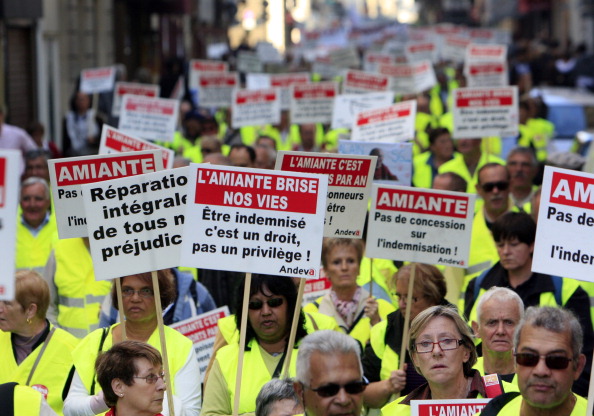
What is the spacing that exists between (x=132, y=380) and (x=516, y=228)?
117 inches

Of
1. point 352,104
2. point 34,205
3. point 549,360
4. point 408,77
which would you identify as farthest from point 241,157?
point 408,77

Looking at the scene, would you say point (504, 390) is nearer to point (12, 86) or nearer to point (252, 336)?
point (252, 336)

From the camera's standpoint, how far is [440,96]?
2316 cm

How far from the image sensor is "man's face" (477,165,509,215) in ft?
31.2

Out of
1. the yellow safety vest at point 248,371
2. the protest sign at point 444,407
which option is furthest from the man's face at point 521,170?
the protest sign at point 444,407

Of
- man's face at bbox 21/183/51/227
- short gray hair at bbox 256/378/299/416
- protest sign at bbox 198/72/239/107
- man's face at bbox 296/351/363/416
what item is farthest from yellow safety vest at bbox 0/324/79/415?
protest sign at bbox 198/72/239/107

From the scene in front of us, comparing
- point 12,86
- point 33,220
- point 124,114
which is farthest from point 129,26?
point 33,220

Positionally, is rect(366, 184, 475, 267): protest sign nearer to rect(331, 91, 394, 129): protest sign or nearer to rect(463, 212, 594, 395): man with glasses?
rect(463, 212, 594, 395): man with glasses

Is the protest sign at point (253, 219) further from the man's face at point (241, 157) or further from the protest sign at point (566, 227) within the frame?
the man's face at point (241, 157)

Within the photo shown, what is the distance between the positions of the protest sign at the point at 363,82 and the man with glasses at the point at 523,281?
9142 mm

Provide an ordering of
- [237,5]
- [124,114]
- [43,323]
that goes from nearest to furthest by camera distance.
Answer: [43,323], [124,114], [237,5]

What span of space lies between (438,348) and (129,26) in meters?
33.6

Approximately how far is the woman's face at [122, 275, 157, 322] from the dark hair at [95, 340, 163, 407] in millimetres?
1025

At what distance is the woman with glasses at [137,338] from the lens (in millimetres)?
5961
